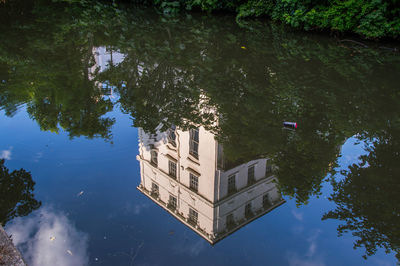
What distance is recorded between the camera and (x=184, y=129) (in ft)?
24.2

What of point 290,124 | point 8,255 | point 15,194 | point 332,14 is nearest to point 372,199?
point 290,124

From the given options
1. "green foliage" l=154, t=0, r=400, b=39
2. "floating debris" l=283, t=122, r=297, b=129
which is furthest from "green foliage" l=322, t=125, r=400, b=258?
"green foliage" l=154, t=0, r=400, b=39

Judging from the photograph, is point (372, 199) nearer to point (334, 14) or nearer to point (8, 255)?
point (8, 255)

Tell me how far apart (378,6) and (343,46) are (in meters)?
1.93

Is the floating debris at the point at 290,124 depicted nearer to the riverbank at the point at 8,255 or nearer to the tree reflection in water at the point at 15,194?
the tree reflection in water at the point at 15,194

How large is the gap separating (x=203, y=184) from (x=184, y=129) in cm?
170

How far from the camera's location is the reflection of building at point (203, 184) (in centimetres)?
533

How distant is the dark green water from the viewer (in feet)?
15.5

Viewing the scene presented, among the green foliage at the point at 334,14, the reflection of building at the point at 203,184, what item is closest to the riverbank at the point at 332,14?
the green foliage at the point at 334,14

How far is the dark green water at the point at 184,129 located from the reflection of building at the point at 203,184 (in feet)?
0.62

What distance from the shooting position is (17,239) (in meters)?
4.50

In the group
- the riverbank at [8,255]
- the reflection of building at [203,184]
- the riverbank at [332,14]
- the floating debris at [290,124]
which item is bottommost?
the reflection of building at [203,184]

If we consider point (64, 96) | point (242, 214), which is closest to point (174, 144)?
point (242, 214)

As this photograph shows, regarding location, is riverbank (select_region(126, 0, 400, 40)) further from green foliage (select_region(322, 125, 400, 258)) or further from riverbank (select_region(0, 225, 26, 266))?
riverbank (select_region(0, 225, 26, 266))
